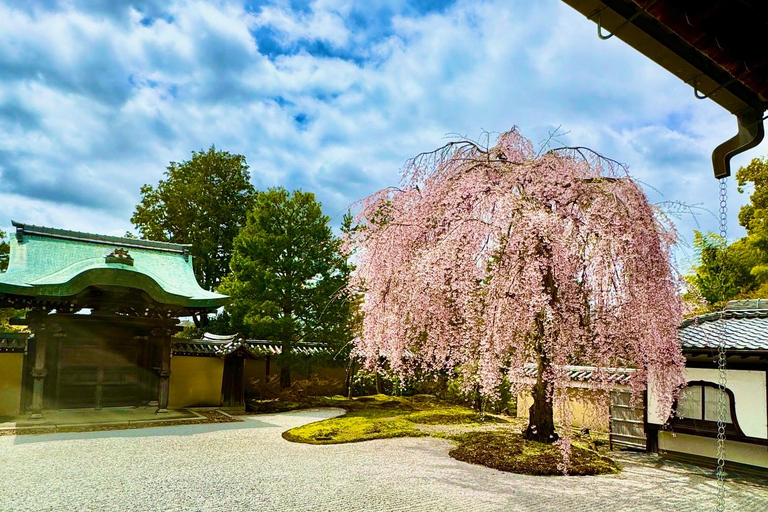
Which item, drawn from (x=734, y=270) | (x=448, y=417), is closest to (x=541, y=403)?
(x=448, y=417)

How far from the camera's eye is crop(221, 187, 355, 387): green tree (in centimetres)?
1467

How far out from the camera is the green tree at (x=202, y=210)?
23.1 meters

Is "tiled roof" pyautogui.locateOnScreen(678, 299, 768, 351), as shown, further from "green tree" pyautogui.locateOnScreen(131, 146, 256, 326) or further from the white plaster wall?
"green tree" pyautogui.locateOnScreen(131, 146, 256, 326)

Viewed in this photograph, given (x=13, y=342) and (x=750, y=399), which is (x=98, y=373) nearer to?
(x=13, y=342)

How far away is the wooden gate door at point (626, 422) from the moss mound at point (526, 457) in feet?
4.43

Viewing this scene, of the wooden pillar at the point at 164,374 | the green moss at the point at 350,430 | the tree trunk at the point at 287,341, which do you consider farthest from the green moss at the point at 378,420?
the wooden pillar at the point at 164,374

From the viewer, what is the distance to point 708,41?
1.97m

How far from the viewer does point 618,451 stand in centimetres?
909

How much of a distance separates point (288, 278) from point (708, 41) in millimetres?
13590

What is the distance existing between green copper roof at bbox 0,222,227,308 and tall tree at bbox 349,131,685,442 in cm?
578

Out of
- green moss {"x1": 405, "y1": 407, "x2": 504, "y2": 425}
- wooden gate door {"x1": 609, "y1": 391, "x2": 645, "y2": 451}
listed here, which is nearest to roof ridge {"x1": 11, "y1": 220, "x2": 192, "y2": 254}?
green moss {"x1": 405, "y1": 407, "x2": 504, "y2": 425}

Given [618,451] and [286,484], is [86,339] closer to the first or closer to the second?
[286,484]

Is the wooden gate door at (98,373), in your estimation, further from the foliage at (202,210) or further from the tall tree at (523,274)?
the foliage at (202,210)

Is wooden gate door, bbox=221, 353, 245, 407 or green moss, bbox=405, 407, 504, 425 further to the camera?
wooden gate door, bbox=221, 353, 245, 407
